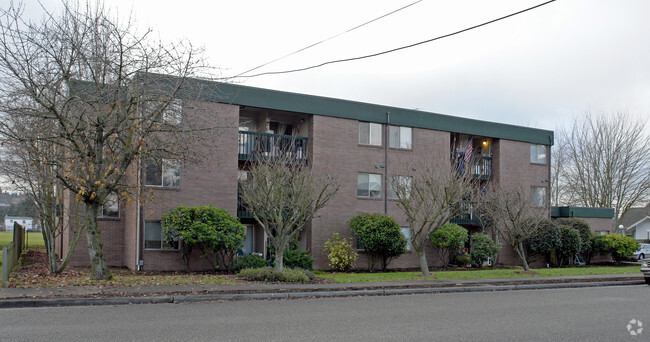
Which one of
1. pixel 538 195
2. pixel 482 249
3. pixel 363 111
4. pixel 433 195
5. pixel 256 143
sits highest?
pixel 363 111

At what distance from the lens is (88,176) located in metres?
14.2

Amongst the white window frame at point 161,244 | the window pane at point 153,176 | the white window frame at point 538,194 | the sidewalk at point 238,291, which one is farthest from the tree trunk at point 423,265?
the white window frame at point 538,194

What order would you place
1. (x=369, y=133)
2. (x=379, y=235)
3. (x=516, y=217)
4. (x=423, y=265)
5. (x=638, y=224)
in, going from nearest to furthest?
(x=423, y=265), (x=516, y=217), (x=379, y=235), (x=369, y=133), (x=638, y=224)

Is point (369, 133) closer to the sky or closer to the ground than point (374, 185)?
closer to the sky

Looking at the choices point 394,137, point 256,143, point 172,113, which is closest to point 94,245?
point 172,113

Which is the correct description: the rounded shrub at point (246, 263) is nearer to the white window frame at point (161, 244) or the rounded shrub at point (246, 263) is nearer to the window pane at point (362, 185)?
the white window frame at point (161, 244)

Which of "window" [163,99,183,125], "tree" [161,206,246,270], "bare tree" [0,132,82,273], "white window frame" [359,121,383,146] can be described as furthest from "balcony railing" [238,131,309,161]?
"bare tree" [0,132,82,273]

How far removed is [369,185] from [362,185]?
1.29 feet

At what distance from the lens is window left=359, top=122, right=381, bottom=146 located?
2588cm

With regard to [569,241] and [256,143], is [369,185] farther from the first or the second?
[569,241]

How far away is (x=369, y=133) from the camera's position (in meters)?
26.0

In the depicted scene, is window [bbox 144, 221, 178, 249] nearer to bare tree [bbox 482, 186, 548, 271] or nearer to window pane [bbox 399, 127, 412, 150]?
window pane [bbox 399, 127, 412, 150]

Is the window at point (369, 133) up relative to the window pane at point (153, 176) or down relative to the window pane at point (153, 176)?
up

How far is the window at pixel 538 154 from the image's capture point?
32.0 metres
